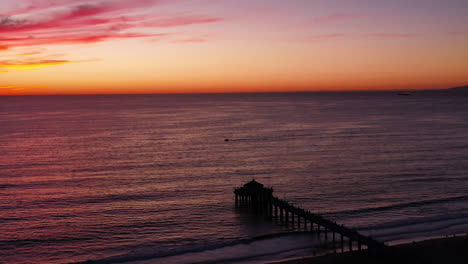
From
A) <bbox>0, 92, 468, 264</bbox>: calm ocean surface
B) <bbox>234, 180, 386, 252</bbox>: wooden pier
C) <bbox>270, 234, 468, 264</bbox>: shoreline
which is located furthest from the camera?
<bbox>0, 92, 468, 264</bbox>: calm ocean surface

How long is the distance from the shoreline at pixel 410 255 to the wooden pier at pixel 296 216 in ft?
2.41

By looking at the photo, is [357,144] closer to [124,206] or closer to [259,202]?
[259,202]

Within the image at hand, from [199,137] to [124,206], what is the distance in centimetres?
5568

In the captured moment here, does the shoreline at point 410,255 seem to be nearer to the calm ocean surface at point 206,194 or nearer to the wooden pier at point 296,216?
the wooden pier at point 296,216

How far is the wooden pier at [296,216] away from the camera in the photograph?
91.9 feet

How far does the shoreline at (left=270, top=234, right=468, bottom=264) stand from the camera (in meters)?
25.2

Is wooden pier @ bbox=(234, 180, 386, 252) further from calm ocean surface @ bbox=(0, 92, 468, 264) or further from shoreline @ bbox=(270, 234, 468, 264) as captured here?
calm ocean surface @ bbox=(0, 92, 468, 264)

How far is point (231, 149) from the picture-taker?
77500 millimetres

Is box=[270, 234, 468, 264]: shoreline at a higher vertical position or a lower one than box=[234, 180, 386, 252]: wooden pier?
lower

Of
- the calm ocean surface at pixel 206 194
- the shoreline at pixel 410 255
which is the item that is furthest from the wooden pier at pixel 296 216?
the calm ocean surface at pixel 206 194

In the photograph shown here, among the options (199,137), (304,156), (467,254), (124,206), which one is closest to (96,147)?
(199,137)

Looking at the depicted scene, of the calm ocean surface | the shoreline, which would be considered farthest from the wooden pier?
the calm ocean surface

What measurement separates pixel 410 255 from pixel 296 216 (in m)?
13.4

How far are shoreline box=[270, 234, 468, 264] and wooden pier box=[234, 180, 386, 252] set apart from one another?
2.41 feet
